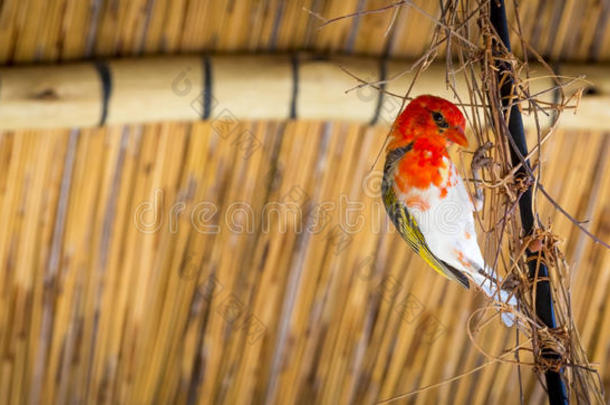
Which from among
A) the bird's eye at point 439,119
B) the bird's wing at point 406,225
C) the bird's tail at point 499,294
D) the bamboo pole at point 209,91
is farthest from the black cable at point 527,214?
the bamboo pole at point 209,91

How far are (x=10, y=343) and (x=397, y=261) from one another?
1.08m

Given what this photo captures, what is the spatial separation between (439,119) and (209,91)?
705 mm

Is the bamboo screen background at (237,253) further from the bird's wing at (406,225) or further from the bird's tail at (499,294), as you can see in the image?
the bird's tail at (499,294)

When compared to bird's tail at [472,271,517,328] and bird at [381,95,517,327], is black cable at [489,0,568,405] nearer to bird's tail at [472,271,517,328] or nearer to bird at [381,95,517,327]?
bird's tail at [472,271,517,328]

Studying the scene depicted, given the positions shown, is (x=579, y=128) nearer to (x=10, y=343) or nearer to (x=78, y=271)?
(x=78, y=271)

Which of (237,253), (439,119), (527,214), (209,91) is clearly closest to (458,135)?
(439,119)

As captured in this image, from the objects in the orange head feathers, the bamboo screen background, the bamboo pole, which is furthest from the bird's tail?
the bamboo screen background

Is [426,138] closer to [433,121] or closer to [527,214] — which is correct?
[433,121]

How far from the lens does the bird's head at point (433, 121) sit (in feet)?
3.36

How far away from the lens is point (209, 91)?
1.59 meters

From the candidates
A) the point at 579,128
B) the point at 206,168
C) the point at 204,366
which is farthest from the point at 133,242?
the point at 579,128

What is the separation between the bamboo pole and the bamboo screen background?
4.1 inches

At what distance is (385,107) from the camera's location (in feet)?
5.51

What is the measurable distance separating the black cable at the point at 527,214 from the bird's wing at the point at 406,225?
1.07ft
